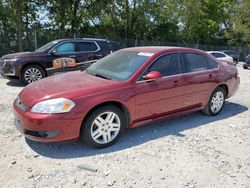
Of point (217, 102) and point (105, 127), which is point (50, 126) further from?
point (217, 102)

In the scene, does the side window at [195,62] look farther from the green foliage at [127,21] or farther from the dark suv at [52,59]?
the green foliage at [127,21]

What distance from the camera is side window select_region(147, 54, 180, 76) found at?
465cm

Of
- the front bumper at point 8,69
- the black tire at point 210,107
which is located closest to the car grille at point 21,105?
the black tire at point 210,107

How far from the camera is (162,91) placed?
4602 mm

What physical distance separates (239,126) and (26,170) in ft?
13.2

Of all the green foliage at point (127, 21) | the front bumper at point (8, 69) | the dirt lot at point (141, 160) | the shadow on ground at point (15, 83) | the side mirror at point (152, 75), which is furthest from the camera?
the green foliage at point (127, 21)

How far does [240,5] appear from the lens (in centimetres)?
4006

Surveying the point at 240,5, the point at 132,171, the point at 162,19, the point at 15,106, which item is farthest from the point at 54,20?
the point at 240,5

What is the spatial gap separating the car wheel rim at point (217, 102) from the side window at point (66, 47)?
546 cm

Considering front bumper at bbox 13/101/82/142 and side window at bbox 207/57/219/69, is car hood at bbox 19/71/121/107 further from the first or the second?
side window at bbox 207/57/219/69

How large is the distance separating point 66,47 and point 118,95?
19.0 ft

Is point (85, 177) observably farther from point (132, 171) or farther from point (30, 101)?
point (30, 101)

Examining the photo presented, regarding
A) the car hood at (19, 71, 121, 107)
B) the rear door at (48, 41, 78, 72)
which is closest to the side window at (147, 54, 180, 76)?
the car hood at (19, 71, 121, 107)

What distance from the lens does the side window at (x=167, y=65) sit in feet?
15.2
